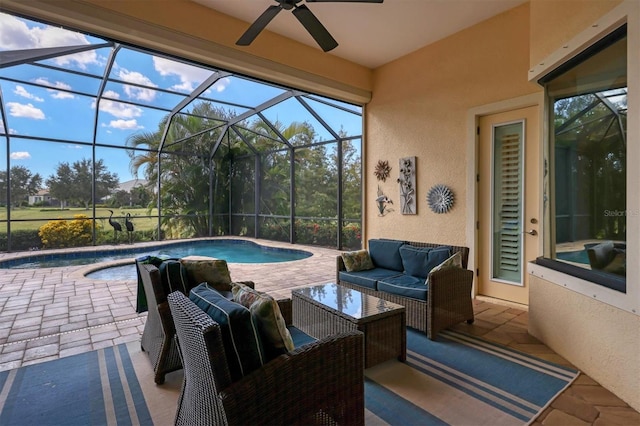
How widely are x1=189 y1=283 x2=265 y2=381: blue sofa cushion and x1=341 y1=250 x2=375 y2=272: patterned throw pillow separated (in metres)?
2.82

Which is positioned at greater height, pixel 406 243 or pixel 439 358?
pixel 406 243

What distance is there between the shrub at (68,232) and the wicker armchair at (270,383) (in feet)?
31.2

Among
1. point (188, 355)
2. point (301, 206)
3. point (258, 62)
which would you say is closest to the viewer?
point (188, 355)

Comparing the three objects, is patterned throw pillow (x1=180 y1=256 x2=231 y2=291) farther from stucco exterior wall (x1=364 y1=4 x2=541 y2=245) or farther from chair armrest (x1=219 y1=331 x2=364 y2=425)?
stucco exterior wall (x1=364 y1=4 x2=541 y2=245)

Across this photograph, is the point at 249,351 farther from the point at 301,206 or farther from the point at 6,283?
the point at 301,206

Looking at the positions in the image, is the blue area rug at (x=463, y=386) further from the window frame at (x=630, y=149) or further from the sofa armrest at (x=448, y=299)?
the window frame at (x=630, y=149)

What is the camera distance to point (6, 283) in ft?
16.6

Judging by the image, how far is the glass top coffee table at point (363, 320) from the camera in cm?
249

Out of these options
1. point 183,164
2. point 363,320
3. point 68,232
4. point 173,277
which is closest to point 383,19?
point 363,320

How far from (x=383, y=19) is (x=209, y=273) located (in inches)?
154

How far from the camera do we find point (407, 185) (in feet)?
17.4

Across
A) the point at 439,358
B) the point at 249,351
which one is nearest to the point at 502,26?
the point at 439,358

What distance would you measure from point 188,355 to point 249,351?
0.40m

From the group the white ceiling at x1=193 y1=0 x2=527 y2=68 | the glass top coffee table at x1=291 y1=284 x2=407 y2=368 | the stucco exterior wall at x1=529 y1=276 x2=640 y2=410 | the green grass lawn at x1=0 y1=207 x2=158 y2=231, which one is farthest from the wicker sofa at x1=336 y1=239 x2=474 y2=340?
the green grass lawn at x1=0 y1=207 x2=158 y2=231
